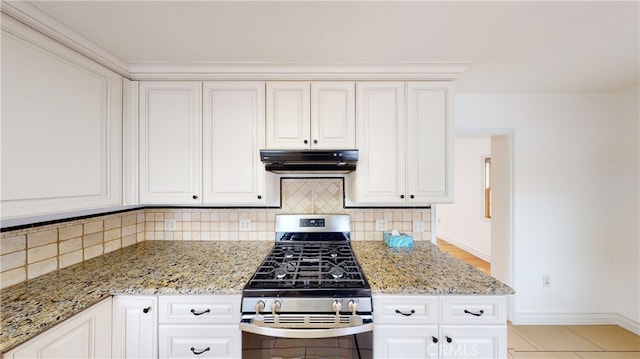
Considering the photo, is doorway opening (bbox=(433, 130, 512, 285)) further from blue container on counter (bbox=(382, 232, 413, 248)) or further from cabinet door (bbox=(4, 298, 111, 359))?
cabinet door (bbox=(4, 298, 111, 359))

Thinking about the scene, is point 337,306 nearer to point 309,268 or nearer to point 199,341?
point 309,268

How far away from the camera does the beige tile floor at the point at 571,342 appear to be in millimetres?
2248

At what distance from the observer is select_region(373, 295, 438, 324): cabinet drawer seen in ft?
4.63

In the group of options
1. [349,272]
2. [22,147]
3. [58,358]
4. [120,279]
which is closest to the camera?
[58,358]

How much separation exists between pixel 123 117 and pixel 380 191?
1969mm

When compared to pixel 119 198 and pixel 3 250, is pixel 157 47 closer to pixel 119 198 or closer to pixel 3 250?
pixel 119 198

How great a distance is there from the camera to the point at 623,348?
2.32 meters

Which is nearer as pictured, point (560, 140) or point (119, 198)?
point (119, 198)

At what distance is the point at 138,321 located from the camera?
4.64 feet

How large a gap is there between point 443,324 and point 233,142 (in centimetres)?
179

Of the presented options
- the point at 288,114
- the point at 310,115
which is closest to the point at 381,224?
the point at 310,115

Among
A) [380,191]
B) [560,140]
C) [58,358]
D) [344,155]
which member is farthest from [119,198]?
[560,140]

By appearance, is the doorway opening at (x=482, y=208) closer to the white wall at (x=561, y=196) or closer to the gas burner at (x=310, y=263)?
the white wall at (x=561, y=196)

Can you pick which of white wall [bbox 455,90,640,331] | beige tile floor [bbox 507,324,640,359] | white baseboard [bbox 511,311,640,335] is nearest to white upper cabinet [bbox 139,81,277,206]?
white wall [bbox 455,90,640,331]
